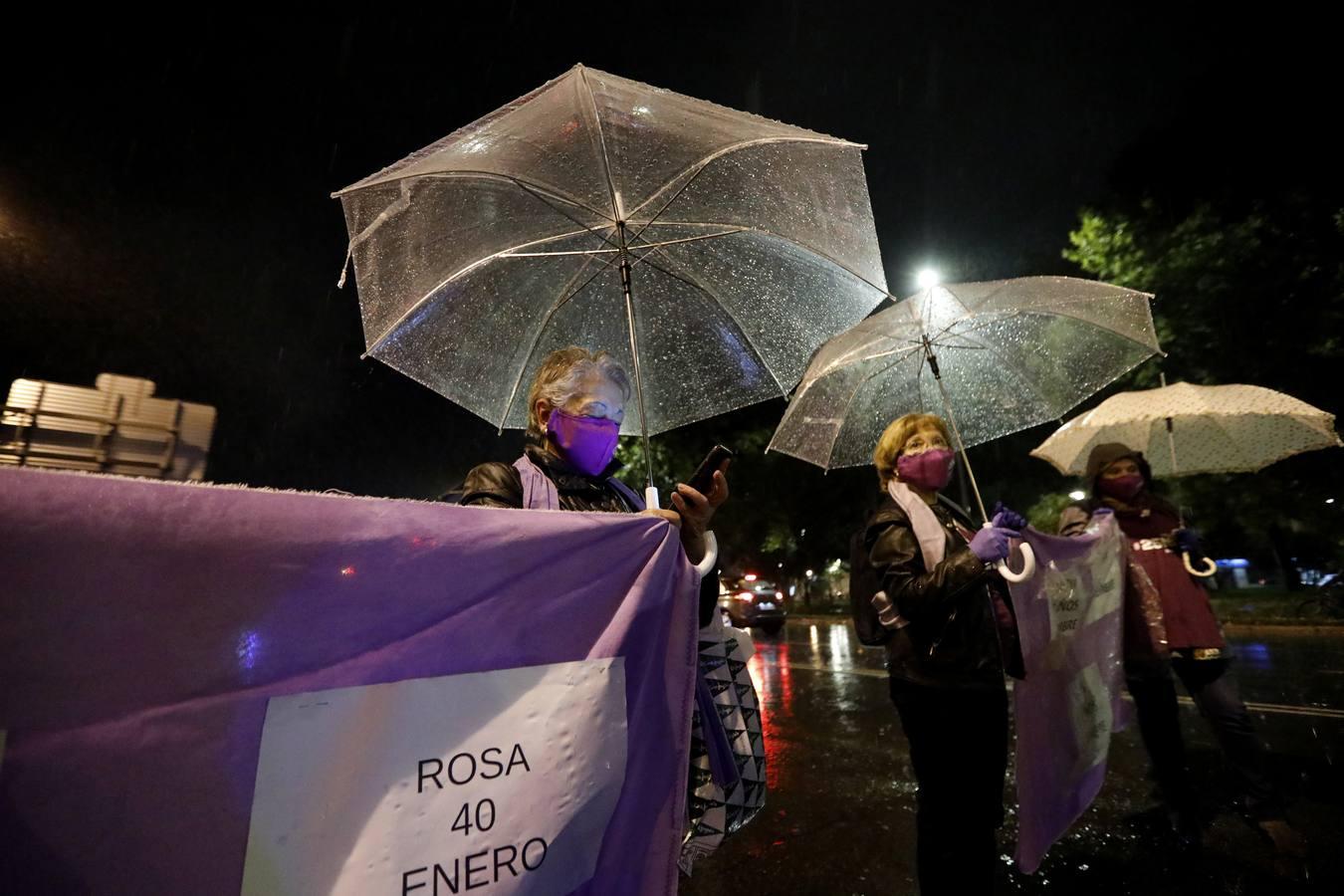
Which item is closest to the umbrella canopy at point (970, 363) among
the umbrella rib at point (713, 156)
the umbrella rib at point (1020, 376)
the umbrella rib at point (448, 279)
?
the umbrella rib at point (1020, 376)

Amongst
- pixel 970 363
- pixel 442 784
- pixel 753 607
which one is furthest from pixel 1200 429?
pixel 753 607

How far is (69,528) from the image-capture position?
101 centimetres

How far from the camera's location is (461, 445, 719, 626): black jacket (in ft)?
6.14

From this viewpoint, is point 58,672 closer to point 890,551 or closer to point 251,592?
point 251,592

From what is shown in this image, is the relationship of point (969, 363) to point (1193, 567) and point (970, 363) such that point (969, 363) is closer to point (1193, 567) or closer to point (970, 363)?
point (970, 363)

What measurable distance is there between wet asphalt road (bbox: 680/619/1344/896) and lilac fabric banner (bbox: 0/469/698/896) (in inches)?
91.4

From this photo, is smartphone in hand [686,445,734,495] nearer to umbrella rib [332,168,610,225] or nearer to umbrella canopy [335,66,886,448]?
umbrella canopy [335,66,886,448]

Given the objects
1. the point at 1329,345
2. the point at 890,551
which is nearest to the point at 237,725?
the point at 890,551

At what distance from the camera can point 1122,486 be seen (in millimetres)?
3721

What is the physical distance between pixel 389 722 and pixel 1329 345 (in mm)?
12364

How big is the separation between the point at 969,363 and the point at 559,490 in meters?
3.48

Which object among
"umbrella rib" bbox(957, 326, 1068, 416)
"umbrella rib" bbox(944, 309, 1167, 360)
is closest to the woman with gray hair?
"umbrella rib" bbox(944, 309, 1167, 360)

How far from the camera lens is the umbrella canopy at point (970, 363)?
3.87 m

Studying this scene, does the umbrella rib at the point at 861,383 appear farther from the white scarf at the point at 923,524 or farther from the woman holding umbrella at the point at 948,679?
the woman holding umbrella at the point at 948,679
